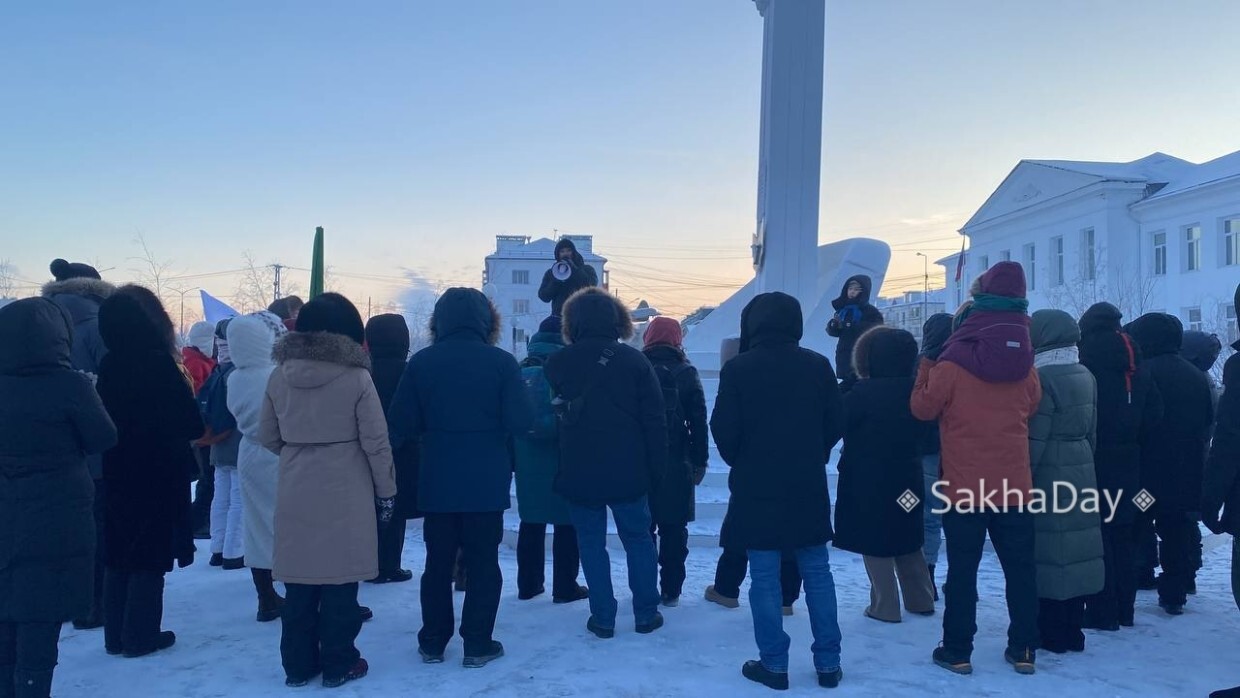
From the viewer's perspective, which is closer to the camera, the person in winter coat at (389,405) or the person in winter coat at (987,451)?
the person in winter coat at (987,451)

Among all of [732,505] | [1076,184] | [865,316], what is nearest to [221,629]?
[732,505]

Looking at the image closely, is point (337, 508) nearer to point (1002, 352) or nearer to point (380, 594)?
point (380, 594)

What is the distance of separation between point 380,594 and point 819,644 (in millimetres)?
2782

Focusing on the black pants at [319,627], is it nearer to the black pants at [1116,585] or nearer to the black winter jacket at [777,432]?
the black winter jacket at [777,432]

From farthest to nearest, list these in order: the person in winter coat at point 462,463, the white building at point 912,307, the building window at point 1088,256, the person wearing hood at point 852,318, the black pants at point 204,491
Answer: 1. the white building at point 912,307
2. the building window at point 1088,256
3. the person wearing hood at point 852,318
4. the black pants at point 204,491
5. the person in winter coat at point 462,463

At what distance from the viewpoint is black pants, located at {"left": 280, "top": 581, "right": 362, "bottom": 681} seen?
374 cm

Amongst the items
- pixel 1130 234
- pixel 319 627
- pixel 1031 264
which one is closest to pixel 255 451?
pixel 319 627

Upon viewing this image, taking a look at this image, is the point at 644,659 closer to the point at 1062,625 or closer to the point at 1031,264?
the point at 1062,625

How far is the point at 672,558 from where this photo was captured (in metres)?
5.10

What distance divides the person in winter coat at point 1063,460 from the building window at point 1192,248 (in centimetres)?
2778

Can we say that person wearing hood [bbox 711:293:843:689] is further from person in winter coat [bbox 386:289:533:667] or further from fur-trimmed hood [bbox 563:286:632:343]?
person in winter coat [bbox 386:289:533:667]

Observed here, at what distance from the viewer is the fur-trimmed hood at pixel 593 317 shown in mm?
4391

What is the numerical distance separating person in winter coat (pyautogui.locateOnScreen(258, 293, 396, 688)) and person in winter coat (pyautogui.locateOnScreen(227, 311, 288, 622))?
729mm

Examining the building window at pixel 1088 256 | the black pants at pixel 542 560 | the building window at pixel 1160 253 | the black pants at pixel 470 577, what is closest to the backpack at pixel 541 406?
the black pants at pixel 542 560
